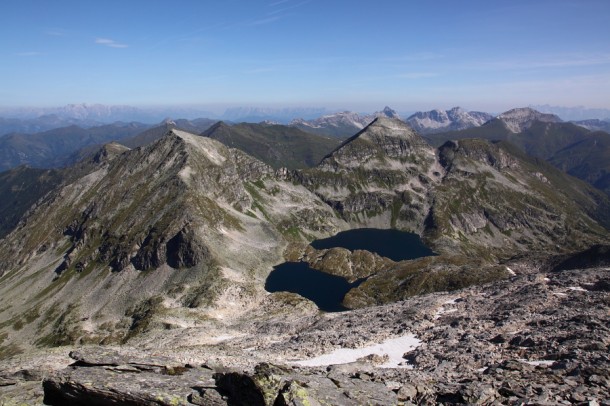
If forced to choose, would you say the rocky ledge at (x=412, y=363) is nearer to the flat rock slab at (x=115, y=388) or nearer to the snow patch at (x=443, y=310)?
the flat rock slab at (x=115, y=388)

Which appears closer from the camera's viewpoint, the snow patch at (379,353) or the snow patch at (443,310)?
the snow patch at (379,353)

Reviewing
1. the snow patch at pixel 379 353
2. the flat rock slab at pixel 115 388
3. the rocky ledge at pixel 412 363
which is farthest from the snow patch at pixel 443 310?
the flat rock slab at pixel 115 388

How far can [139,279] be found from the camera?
570 feet

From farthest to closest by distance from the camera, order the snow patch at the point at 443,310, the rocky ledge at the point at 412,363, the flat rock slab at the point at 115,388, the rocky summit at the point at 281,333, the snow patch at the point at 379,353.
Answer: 1. the snow patch at the point at 443,310
2. the snow patch at the point at 379,353
3. the rocky summit at the point at 281,333
4. the rocky ledge at the point at 412,363
5. the flat rock slab at the point at 115,388

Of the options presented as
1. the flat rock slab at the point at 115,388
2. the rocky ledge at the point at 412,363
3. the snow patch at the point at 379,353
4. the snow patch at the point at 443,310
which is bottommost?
the snow patch at the point at 443,310

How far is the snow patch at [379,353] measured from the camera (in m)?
57.1

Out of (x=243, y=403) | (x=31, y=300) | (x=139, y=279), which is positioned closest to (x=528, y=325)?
Answer: (x=243, y=403)

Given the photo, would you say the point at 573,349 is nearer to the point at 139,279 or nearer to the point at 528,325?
the point at 528,325

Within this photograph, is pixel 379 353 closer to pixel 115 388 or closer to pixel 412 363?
pixel 412 363

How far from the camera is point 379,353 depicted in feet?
198

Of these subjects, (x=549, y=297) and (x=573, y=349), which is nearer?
(x=573, y=349)

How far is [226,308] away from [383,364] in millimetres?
92044

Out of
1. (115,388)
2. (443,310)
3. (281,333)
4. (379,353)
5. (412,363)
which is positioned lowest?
(281,333)

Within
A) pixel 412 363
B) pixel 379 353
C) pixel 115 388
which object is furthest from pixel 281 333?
pixel 115 388
